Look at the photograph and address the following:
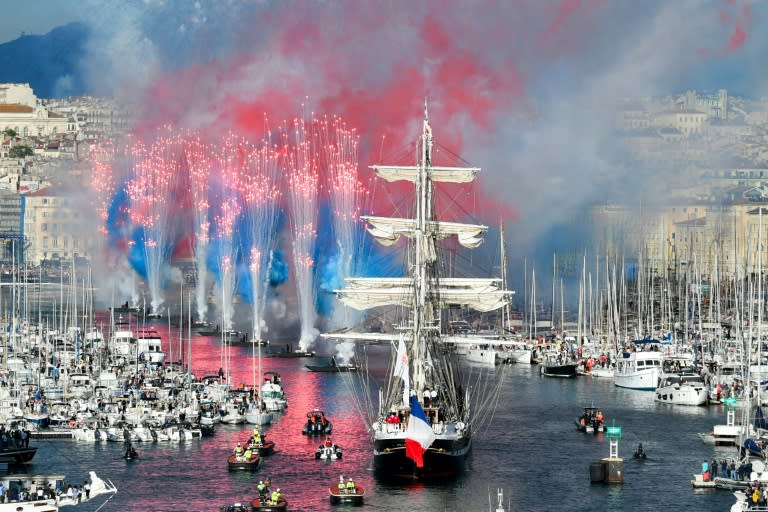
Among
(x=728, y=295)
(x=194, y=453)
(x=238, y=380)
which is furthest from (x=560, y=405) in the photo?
(x=728, y=295)

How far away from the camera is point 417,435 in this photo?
2995 inches

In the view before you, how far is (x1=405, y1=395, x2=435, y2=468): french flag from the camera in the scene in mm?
76000

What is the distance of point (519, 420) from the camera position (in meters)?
96.8

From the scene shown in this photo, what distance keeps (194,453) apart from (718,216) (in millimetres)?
123474

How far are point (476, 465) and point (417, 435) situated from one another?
5.50 meters

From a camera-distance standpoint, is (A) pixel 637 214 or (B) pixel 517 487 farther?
(A) pixel 637 214

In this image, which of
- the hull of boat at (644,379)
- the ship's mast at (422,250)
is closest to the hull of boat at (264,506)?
the ship's mast at (422,250)

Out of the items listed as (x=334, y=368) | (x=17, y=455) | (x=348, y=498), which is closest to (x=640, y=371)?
(x=334, y=368)

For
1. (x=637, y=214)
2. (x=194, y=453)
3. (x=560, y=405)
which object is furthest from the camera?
(x=637, y=214)

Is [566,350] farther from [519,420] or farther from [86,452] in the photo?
[86,452]

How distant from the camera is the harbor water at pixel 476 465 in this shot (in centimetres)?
7225

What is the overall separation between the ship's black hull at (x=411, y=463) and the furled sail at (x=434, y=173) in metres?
19.2

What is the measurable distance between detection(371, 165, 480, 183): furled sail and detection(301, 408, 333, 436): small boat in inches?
531

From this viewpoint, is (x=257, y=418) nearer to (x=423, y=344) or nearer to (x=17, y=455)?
(x=423, y=344)
